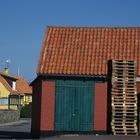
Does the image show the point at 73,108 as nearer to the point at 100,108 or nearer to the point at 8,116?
the point at 100,108

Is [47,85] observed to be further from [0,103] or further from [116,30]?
[0,103]

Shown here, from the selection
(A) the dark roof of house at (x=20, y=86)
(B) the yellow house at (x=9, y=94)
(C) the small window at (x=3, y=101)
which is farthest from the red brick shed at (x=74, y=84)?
(A) the dark roof of house at (x=20, y=86)

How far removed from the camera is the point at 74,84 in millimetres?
25578

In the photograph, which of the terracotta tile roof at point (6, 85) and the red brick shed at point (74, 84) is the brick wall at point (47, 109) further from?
the terracotta tile roof at point (6, 85)

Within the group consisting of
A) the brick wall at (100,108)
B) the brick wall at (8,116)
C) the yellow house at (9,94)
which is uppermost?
the yellow house at (9,94)

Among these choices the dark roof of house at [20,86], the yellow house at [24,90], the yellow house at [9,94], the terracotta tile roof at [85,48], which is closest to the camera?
the terracotta tile roof at [85,48]

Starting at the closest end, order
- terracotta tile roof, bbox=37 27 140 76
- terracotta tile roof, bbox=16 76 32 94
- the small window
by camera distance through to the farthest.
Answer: terracotta tile roof, bbox=37 27 140 76, the small window, terracotta tile roof, bbox=16 76 32 94

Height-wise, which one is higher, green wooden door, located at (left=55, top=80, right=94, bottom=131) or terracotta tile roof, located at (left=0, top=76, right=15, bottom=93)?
terracotta tile roof, located at (left=0, top=76, right=15, bottom=93)

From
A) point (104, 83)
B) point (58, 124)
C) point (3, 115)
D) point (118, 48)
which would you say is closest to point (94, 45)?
point (118, 48)

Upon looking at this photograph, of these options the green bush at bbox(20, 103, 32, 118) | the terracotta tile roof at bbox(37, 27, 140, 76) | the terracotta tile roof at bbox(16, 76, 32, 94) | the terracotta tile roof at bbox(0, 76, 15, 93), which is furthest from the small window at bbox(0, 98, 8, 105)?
the terracotta tile roof at bbox(37, 27, 140, 76)

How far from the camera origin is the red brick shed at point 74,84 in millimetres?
25391

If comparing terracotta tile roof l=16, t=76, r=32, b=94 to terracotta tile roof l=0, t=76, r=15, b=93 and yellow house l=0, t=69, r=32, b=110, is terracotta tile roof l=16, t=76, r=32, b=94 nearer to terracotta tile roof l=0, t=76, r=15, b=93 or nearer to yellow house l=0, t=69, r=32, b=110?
yellow house l=0, t=69, r=32, b=110

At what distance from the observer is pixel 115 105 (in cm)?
2481

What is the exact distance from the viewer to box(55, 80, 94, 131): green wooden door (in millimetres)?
25359
